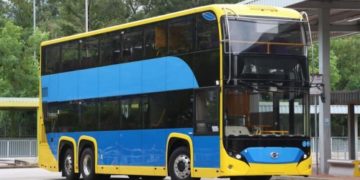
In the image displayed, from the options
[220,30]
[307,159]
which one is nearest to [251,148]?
[307,159]

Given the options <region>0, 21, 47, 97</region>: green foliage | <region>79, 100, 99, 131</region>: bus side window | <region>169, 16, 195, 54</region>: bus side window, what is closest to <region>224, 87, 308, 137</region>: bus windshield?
<region>169, 16, 195, 54</region>: bus side window

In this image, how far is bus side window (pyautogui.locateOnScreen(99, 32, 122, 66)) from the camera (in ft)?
73.0

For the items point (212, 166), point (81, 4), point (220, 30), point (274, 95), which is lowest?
→ point (212, 166)

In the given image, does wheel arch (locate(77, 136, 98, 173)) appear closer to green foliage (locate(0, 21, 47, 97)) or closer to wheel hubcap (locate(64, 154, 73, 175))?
wheel hubcap (locate(64, 154, 73, 175))

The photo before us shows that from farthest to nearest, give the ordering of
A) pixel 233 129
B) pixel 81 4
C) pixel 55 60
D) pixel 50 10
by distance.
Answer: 1. pixel 50 10
2. pixel 81 4
3. pixel 55 60
4. pixel 233 129

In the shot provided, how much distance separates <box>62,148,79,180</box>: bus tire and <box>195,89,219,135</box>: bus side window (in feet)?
24.6

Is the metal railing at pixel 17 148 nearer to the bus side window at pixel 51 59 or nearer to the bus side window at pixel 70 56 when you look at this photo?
the bus side window at pixel 51 59

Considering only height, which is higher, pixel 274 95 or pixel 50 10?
pixel 50 10

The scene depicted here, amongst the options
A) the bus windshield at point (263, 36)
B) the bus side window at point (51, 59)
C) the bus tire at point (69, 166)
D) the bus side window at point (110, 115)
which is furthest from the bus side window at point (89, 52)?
the bus windshield at point (263, 36)

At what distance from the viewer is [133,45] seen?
70.7 feet

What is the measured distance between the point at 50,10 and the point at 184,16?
2472 inches

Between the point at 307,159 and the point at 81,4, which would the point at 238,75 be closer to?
the point at 307,159

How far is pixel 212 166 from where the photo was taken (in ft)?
58.0

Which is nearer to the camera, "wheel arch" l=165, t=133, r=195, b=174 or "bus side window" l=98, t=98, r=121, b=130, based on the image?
"wheel arch" l=165, t=133, r=195, b=174
